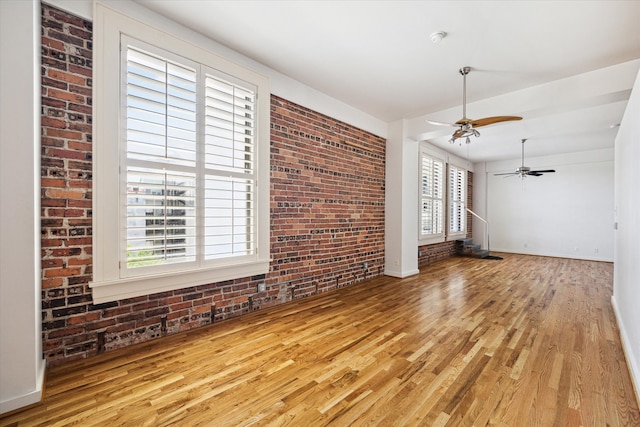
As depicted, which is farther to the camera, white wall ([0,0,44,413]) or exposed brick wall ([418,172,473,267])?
exposed brick wall ([418,172,473,267])

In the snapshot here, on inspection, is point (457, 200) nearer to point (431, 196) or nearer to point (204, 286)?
point (431, 196)

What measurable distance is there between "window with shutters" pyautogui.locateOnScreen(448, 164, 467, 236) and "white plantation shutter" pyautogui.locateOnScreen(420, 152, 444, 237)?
29.6 inches

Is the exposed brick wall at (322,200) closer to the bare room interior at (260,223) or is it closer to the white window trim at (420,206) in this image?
the bare room interior at (260,223)

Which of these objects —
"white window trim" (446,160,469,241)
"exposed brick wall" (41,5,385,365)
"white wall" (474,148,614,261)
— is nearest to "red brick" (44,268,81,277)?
"exposed brick wall" (41,5,385,365)

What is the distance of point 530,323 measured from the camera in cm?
312

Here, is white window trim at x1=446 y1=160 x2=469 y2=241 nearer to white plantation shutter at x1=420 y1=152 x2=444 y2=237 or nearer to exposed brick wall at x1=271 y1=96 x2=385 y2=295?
white plantation shutter at x1=420 y1=152 x2=444 y2=237

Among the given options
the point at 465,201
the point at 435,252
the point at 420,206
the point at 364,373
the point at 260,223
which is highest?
the point at 465,201

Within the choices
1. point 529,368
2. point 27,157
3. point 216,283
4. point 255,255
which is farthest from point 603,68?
point 27,157

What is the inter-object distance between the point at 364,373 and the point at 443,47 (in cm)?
326

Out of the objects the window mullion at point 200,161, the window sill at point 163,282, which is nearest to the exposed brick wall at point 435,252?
the window sill at point 163,282

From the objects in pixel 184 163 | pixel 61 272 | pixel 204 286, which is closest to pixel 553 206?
pixel 204 286

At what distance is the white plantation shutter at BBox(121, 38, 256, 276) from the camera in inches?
94.2

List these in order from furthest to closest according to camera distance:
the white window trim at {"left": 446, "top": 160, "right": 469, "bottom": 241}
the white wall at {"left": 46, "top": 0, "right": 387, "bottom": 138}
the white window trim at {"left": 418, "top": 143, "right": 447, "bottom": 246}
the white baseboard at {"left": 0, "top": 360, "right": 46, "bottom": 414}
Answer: the white window trim at {"left": 446, "top": 160, "right": 469, "bottom": 241}
the white window trim at {"left": 418, "top": 143, "right": 447, "bottom": 246}
the white wall at {"left": 46, "top": 0, "right": 387, "bottom": 138}
the white baseboard at {"left": 0, "top": 360, "right": 46, "bottom": 414}

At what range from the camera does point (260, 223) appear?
3.32 m
